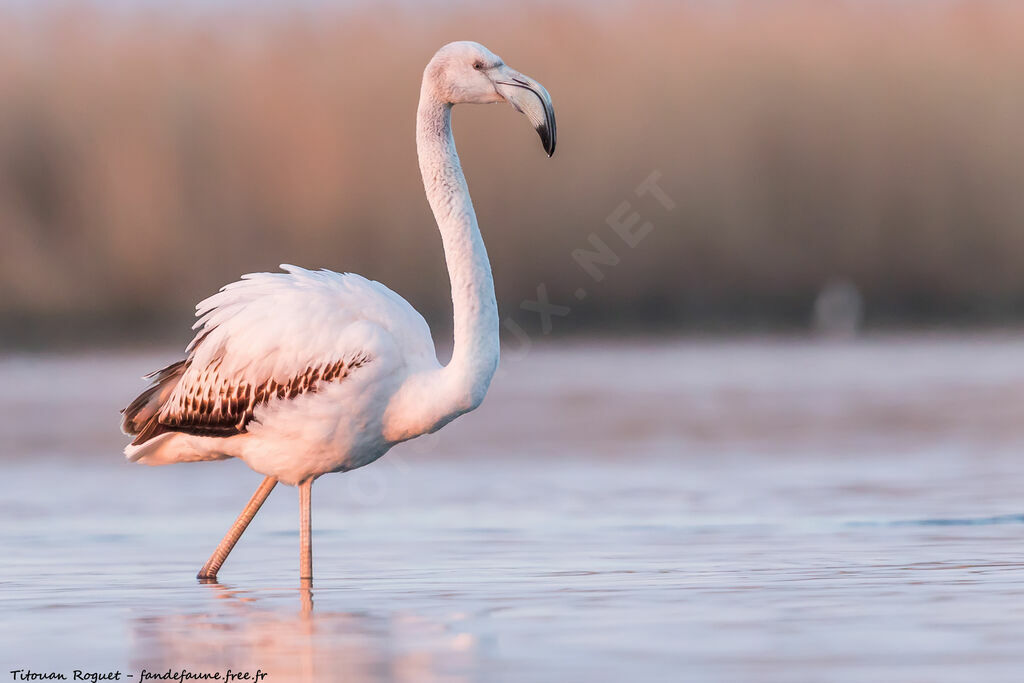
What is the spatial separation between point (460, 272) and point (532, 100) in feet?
2.92

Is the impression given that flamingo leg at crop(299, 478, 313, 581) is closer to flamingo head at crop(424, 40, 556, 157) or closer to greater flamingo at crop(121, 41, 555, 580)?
greater flamingo at crop(121, 41, 555, 580)

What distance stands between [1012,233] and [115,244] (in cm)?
1272

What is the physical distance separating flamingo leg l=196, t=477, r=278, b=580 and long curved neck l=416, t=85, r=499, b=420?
4.24ft

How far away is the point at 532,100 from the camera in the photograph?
9570 millimetres

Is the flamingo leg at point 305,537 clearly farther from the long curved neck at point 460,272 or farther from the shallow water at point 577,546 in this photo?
the long curved neck at point 460,272

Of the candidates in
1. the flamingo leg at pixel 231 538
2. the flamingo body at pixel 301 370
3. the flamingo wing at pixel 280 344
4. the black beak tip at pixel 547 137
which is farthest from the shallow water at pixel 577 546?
the black beak tip at pixel 547 137

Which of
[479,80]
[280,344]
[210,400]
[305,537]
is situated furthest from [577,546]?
[479,80]

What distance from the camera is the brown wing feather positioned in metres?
9.63

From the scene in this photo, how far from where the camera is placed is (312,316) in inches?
385

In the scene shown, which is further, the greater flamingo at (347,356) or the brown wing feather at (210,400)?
the brown wing feather at (210,400)

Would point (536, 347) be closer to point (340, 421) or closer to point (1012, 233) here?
point (1012, 233)

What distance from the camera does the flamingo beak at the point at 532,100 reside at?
9.40 m

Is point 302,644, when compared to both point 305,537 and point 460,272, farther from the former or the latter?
point 460,272

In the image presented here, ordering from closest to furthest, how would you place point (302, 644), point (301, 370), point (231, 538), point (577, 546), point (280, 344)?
1. point (302, 644)
2. point (301, 370)
3. point (280, 344)
4. point (231, 538)
5. point (577, 546)
